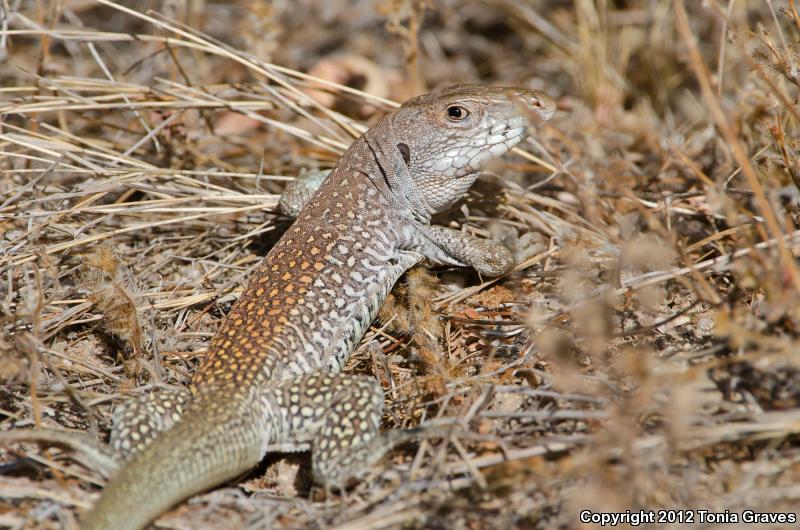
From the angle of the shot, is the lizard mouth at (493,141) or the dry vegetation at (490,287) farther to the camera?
the lizard mouth at (493,141)

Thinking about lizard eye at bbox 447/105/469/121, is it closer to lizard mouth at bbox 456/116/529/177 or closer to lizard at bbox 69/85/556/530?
lizard at bbox 69/85/556/530

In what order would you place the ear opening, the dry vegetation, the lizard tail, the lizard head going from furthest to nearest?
the ear opening < the lizard head < the dry vegetation < the lizard tail

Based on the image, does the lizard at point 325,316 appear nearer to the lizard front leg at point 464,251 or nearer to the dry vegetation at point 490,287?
the lizard front leg at point 464,251

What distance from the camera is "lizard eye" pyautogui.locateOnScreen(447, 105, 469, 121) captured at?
3869mm

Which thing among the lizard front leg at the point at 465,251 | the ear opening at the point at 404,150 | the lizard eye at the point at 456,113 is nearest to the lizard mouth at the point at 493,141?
the lizard eye at the point at 456,113

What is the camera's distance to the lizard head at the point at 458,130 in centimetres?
385

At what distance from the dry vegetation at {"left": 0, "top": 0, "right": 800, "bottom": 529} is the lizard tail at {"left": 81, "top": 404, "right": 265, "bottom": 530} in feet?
0.61

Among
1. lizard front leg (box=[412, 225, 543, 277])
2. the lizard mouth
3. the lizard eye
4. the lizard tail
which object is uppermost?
the lizard eye

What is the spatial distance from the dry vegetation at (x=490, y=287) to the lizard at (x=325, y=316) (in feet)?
0.68

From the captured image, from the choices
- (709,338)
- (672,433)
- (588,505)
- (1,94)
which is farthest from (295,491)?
(1,94)

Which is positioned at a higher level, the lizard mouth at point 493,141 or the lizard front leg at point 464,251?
the lizard mouth at point 493,141

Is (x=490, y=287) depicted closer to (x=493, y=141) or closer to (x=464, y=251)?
(x=464, y=251)

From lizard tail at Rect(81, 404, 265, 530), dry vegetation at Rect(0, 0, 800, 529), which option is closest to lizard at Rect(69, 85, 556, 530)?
lizard tail at Rect(81, 404, 265, 530)

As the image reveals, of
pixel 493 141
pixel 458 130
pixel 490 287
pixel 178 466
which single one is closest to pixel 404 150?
pixel 458 130
